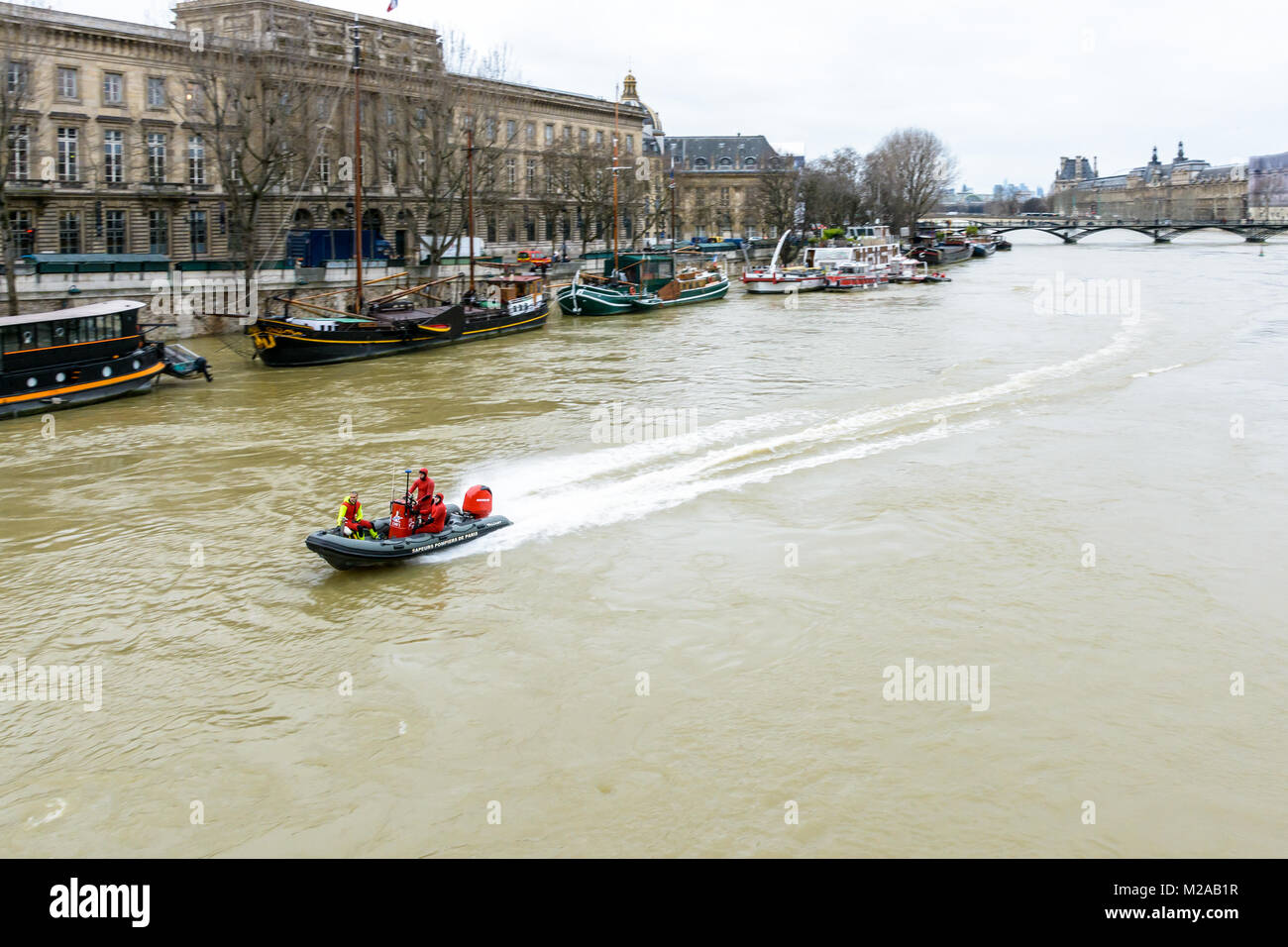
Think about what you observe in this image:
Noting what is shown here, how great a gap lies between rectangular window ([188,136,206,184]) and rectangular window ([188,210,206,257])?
1.62m

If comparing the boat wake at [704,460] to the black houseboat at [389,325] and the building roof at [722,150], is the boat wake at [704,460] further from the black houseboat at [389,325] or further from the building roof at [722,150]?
the building roof at [722,150]

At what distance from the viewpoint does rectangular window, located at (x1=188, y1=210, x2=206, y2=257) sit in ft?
192

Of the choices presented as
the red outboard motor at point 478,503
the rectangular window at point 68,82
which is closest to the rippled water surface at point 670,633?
the red outboard motor at point 478,503

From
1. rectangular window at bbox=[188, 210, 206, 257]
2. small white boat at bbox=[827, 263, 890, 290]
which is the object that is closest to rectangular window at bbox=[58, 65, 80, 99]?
rectangular window at bbox=[188, 210, 206, 257]

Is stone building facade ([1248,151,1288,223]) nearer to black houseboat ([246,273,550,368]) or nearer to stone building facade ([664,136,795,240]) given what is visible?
stone building facade ([664,136,795,240])

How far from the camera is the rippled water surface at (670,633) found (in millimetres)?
10883

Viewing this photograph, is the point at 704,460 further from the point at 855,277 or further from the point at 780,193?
the point at 780,193

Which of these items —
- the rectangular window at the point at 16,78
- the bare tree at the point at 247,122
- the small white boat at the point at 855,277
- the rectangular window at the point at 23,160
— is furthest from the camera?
the small white boat at the point at 855,277

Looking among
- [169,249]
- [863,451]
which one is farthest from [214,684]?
[169,249]

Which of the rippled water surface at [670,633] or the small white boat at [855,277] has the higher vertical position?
the small white boat at [855,277]

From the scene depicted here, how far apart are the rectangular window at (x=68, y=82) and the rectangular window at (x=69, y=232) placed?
17.4ft

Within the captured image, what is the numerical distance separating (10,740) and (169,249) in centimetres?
5047

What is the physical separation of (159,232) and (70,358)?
29.2 m

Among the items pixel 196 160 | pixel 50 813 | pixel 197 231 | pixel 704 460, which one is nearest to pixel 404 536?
pixel 50 813
